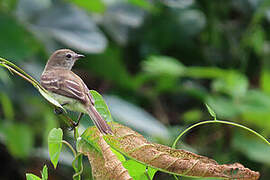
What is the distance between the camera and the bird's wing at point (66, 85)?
1.61 meters

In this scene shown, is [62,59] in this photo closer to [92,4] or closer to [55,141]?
[55,141]

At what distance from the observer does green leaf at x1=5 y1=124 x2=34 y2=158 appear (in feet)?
11.5

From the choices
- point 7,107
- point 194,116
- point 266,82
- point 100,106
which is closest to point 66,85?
point 100,106

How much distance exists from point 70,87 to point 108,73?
98.9 inches

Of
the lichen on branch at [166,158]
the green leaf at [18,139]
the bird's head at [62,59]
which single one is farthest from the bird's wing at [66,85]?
the green leaf at [18,139]

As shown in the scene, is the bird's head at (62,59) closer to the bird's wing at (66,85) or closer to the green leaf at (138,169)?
the bird's wing at (66,85)

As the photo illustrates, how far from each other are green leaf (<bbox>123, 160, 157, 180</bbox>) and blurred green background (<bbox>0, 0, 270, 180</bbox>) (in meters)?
2.05

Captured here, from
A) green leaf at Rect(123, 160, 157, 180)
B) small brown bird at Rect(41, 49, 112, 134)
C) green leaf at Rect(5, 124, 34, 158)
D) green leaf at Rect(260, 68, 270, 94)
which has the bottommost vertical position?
green leaf at Rect(5, 124, 34, 158)

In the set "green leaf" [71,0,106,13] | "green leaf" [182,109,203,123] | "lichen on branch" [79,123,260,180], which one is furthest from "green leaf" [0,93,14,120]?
"lichen on branch" [79,123,260,180]

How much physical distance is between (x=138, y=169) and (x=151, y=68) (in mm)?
2881

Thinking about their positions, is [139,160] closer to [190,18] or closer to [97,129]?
[97,129]

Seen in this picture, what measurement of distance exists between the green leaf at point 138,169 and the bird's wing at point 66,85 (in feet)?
1.93

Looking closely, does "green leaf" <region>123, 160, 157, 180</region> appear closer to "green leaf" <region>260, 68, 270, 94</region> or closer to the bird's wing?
the bird's wing

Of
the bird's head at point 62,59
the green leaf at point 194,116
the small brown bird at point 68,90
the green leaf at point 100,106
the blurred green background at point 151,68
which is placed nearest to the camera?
the green leaf at point 100,106
